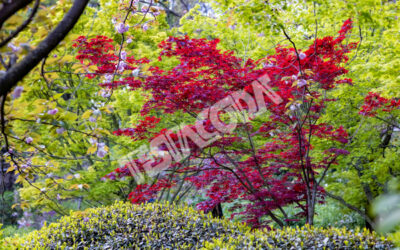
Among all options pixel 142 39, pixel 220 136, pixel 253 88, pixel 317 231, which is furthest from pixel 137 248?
pixel 142 39

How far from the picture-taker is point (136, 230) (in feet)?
14.6

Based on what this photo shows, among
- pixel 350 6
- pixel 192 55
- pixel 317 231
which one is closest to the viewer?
pixel 350 6

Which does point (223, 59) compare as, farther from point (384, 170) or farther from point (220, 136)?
point (384, 170)

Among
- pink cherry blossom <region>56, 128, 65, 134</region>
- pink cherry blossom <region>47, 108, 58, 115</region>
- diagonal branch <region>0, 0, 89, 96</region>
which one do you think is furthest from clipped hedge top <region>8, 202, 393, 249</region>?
diagonal branch <region>0, 0, 89, 96</region>

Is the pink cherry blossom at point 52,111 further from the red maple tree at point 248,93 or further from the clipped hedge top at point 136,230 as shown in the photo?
the clipped hedge top at point 136,230

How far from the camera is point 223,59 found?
3.96 m

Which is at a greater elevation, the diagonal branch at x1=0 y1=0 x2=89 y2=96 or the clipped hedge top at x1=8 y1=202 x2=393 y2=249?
the diagonal branch at x1=0 y1=0 x2=89 y2=96

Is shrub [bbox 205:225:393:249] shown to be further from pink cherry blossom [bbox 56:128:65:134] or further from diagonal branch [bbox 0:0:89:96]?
diagonal branch [bbox 0:0:89:96]

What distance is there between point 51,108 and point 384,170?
4.87 m

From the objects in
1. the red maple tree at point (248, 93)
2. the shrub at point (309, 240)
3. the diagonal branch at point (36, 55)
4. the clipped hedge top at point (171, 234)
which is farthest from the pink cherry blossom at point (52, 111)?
the shrub at point (309, 240)

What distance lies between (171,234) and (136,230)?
593mm

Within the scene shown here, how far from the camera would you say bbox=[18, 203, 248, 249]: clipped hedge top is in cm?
407

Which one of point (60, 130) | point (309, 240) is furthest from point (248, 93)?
point (60, 130)

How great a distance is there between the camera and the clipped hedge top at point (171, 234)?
3.30 meters
